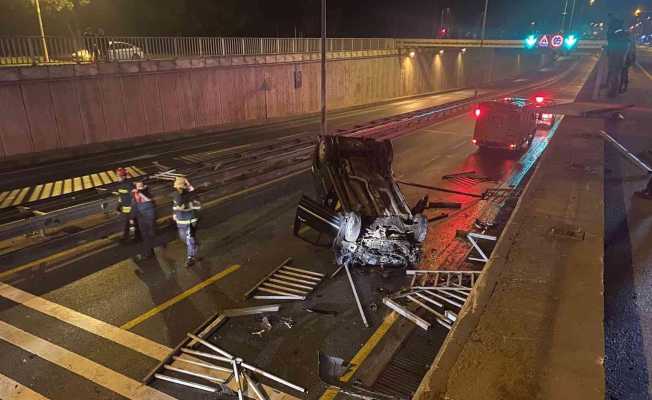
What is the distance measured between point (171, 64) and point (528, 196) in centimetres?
2045

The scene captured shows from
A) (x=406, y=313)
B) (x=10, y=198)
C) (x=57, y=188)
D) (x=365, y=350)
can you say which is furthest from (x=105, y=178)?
(x=365, y=350)

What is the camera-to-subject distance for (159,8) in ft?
129

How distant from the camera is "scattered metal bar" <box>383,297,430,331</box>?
268 inches

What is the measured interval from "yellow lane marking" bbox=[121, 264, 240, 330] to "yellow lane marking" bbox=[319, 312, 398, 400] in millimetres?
3185

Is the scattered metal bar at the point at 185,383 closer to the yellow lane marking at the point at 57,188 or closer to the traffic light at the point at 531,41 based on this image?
the yellow lane marking at the point at 57,188

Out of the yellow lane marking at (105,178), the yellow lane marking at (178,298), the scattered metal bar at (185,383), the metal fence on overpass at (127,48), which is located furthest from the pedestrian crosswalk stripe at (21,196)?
the scattered metal bar at (185,383)

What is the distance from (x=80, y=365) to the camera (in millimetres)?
5914

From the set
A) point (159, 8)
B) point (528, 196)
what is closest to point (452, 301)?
point (528, 196)

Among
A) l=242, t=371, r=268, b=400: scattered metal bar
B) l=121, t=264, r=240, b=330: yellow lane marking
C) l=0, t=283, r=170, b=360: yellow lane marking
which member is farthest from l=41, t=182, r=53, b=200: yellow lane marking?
l=242, t=371, r=268, b=400: scattered metal bar

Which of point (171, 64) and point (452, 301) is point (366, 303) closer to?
point (452, 301)

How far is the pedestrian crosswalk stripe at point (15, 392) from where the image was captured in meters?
5.34

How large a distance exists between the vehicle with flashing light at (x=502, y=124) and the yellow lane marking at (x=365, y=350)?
526 inches

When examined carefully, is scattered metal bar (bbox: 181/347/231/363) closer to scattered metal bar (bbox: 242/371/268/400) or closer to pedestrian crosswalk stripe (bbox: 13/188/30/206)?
scattered metal bar (bbox: 242/371/268/400)

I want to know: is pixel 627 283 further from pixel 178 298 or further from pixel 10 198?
pixel 10 198
